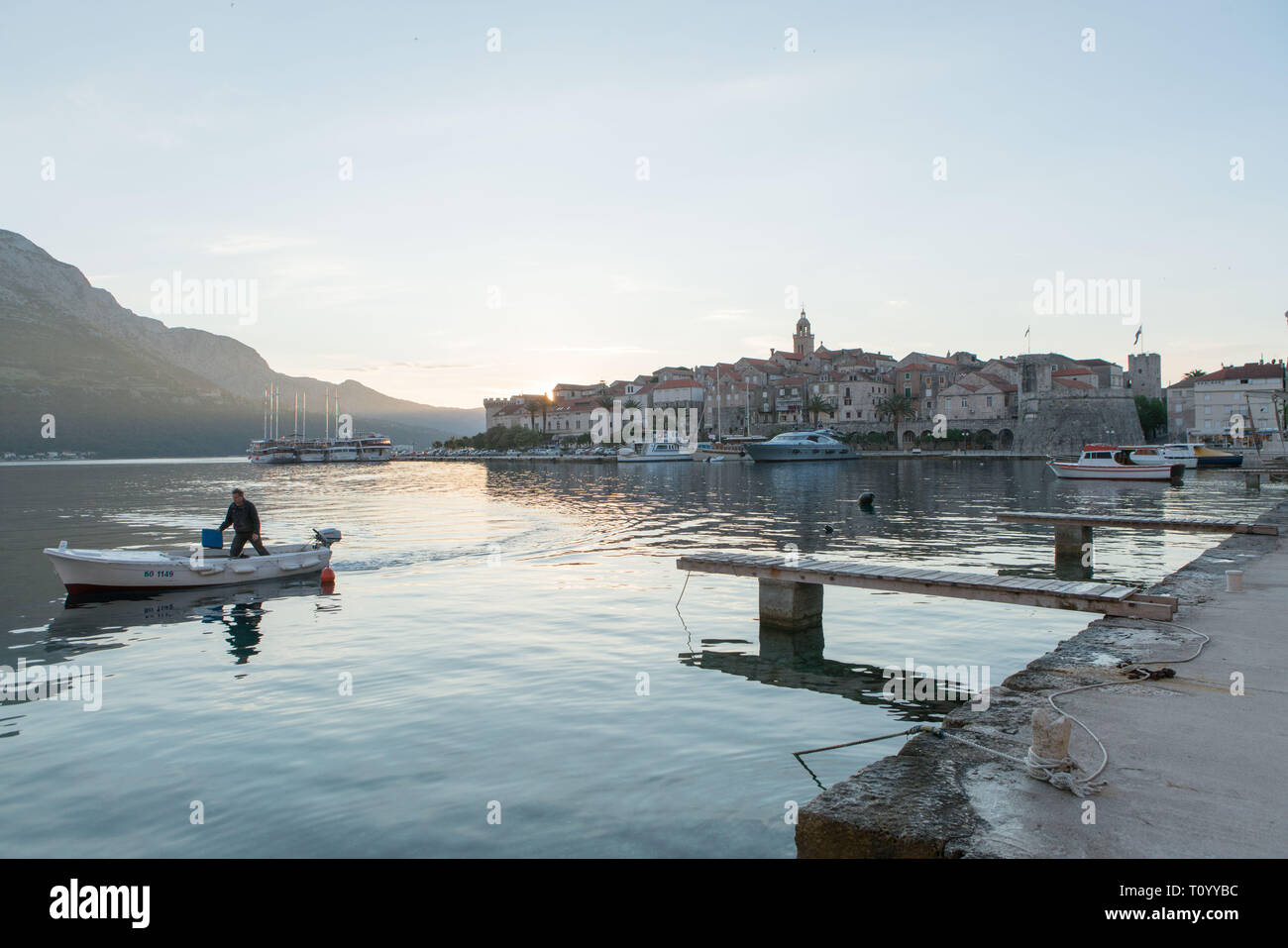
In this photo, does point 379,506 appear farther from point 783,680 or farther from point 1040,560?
point 783,680

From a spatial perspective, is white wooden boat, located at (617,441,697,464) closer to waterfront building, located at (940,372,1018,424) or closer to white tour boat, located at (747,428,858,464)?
white tour boat, located at (747,428,858,464)

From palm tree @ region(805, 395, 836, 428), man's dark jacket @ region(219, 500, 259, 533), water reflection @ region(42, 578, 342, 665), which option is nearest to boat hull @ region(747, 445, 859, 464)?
palm tree @ region(805, 395, 836, 428)

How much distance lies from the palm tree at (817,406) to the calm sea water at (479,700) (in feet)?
337

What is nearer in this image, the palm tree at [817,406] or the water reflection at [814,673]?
the water reflection at [814,673]

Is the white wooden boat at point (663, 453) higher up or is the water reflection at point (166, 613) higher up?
the white wooden boat at point (663, 453)

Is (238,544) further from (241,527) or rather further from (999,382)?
(999,382)

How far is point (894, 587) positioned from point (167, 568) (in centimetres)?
1600

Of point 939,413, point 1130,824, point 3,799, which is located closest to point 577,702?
point 3,799

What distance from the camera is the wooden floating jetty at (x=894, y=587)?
10.5 meters

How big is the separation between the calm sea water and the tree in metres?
109

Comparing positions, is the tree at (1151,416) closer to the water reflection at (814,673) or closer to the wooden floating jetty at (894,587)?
the wooden floating jetty at (894,587)

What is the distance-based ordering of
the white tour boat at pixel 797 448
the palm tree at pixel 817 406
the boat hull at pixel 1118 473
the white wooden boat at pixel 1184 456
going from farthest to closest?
the palm tree at pixel 817 406 < the white tour boat at pixel 797 448 < the white wooden boat at pixel 1184 456 < the boat hull at pixel 1118 473

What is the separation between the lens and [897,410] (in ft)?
398

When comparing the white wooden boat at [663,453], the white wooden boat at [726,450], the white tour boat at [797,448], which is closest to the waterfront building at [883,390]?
the white wooden boat at [726,450]
